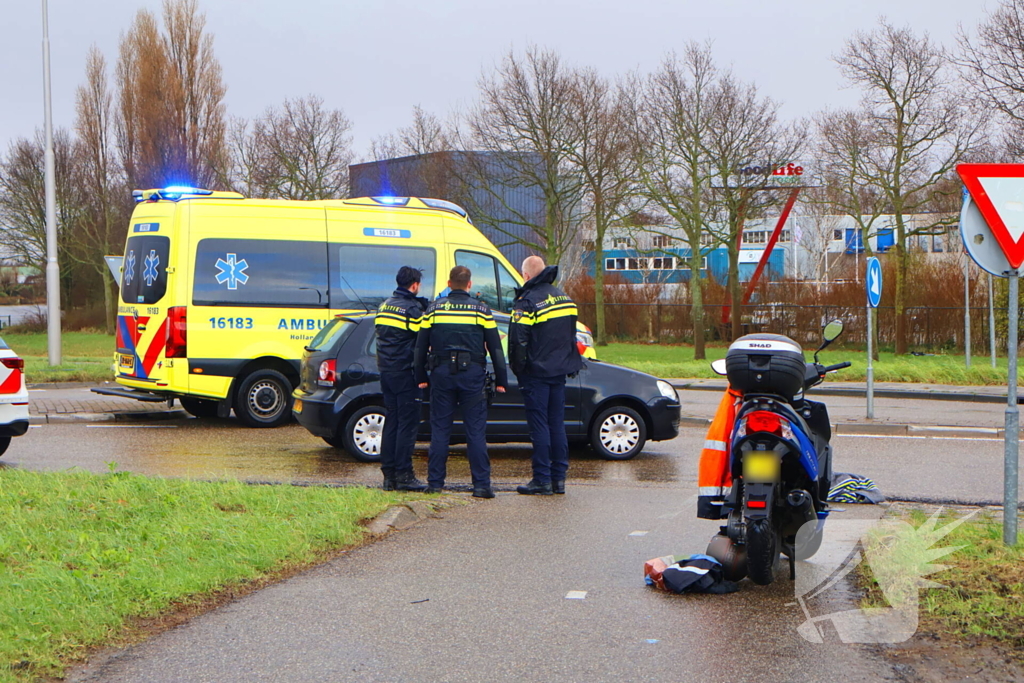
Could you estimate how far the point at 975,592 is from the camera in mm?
5207

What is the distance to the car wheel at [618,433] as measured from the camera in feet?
35.3

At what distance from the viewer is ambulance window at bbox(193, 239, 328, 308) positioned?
12969mm

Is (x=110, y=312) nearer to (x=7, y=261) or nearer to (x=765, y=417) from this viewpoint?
(x=7, y=261)

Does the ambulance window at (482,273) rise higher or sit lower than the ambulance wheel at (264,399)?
higher

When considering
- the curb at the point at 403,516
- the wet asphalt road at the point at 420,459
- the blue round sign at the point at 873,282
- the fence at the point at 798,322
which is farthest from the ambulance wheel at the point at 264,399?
the fence at the point at 798,322

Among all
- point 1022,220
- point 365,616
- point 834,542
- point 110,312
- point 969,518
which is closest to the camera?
point 365,616

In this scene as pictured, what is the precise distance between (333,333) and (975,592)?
7005mm

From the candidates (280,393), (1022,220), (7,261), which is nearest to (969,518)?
(1022,220)

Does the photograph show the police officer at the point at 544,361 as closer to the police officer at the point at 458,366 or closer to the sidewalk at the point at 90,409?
the police officer at the point at 458,366

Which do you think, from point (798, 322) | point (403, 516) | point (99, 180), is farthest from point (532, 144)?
point (403, 516)

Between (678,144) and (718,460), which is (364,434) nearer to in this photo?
(718,460)

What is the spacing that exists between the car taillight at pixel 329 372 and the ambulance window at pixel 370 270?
3149 mm

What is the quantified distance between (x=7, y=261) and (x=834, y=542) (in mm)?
45791

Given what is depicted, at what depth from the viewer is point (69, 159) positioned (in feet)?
153
